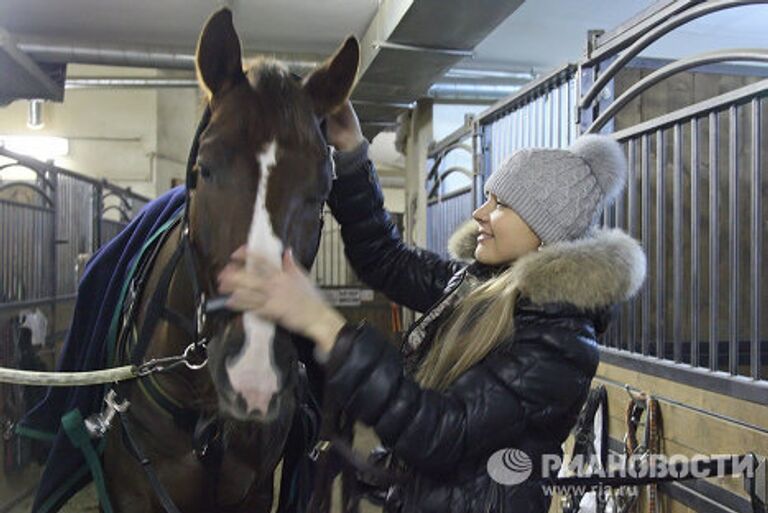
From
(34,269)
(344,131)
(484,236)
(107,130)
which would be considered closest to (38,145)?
(107,130)

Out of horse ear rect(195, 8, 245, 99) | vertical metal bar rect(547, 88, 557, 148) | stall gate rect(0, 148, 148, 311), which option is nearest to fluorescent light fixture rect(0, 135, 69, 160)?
stall gate rect(0, 148, 148, 311)

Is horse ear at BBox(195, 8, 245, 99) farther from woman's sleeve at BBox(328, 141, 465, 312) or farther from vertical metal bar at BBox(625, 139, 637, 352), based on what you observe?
vertical metal bar at BBox(625, 139, 637, 352)

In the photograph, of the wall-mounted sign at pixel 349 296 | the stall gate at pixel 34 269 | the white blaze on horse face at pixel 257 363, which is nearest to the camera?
the white blaze on horse face at pixel 257 363

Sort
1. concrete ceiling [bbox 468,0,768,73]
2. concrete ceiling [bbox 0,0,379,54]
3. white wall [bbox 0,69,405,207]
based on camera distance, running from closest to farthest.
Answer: concrete ceiling [bbox 0,0,379,54] < concrete ceiling [bbox 468,0,768,73] < white wall [bbox 0,69,405,207]

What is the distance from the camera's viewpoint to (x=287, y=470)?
4.93ft

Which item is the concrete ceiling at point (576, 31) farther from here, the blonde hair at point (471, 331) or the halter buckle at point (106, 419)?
the halter buckle at point (106, 419)

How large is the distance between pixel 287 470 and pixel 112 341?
21.1 inches

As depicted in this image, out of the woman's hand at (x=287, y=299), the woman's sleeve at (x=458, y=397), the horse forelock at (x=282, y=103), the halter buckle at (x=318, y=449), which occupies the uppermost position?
the horse forelock at (x=282, y=103)

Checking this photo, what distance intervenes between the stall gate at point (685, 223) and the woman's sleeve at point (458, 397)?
2.23 feet

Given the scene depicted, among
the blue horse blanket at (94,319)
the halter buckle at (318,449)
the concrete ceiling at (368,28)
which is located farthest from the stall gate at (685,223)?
the blue horse blanket at (94,319)

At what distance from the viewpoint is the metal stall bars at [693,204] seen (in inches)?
53.9

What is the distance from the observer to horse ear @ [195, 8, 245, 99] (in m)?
1.03

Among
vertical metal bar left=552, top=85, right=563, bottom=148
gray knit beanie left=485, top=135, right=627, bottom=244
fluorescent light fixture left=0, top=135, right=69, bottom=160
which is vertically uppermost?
fluorescent light fixture left=0, top=135, right=69, bottom=160

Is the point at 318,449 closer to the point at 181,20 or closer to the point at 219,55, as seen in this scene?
the point at 219,55
